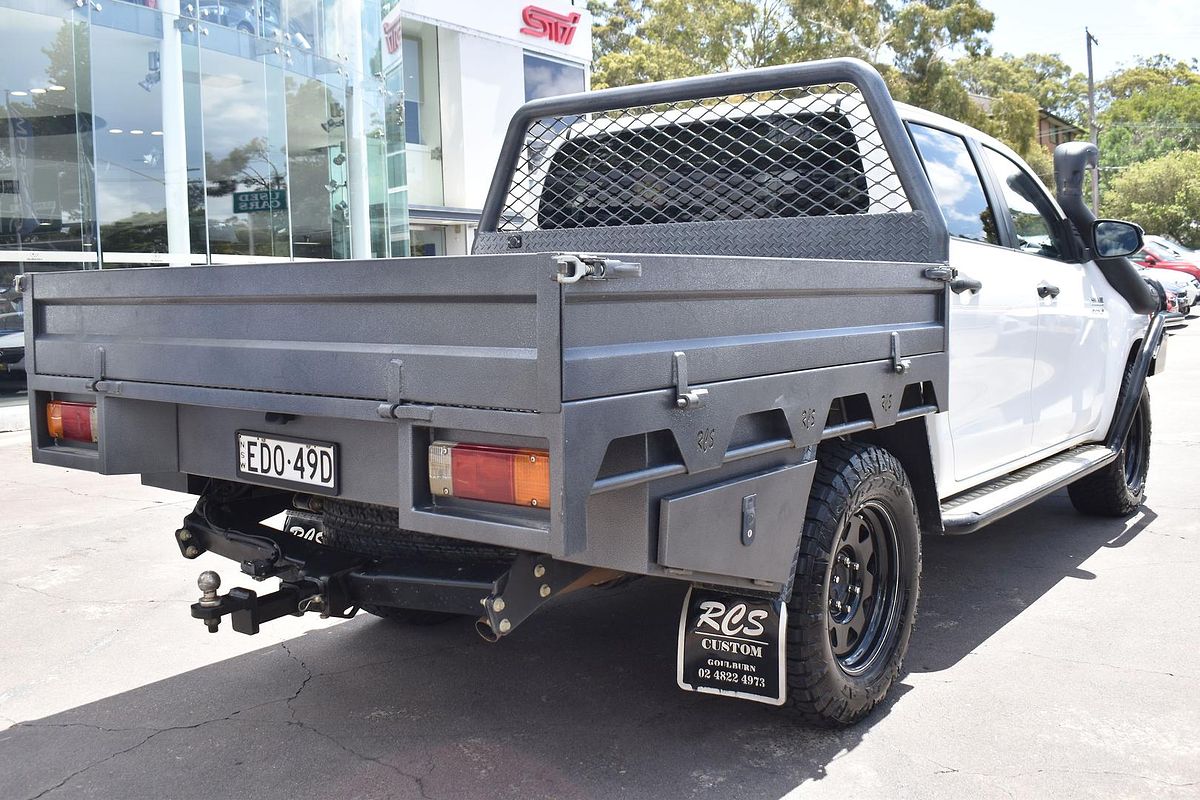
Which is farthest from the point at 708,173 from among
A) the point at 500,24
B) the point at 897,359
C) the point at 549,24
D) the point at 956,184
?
the point at 549,24

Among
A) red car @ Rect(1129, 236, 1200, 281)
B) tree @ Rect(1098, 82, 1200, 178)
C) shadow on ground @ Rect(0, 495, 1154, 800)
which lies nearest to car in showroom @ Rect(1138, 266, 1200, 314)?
red car @ Rect(1129, 236, 1200, 281)

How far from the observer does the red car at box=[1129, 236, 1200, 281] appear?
23375mm

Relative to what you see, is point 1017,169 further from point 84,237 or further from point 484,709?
point 84,237

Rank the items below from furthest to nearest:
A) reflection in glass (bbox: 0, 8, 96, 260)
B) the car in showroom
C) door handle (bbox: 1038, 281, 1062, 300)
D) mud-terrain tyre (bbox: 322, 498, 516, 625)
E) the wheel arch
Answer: the car in showroom, reflection in glass (bbox: 0, 8, 96, 260), door handle (bbox: 1038, 281, 1062, 300), the wheel arch, mud-terrain tyre (bbox: 322, 498, 516, 625)

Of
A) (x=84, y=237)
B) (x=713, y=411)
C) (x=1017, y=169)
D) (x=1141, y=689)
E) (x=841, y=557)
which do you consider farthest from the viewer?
(x=84, y=237)

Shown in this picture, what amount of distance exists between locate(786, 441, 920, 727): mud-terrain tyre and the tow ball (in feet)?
4.58

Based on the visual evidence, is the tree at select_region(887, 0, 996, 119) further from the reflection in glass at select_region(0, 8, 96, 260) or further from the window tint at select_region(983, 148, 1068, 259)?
the window tint at select_region(983, 148, 1068, 259)

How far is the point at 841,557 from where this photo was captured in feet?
11.4

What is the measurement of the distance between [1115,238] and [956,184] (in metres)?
1.54

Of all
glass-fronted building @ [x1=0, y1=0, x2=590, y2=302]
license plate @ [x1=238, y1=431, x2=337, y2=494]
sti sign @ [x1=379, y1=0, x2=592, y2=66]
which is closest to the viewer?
license plate @ [x1=238, y1=431, x2=337, y2=494]

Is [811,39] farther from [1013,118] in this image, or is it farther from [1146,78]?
[1146,78]

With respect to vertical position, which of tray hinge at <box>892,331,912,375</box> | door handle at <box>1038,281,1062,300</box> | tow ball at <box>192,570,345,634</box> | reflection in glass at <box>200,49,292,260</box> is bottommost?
tow ball at <box>192,570,345,634</box>

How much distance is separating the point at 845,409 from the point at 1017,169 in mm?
2579

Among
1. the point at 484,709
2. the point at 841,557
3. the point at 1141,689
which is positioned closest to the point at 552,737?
the point at 484,709
